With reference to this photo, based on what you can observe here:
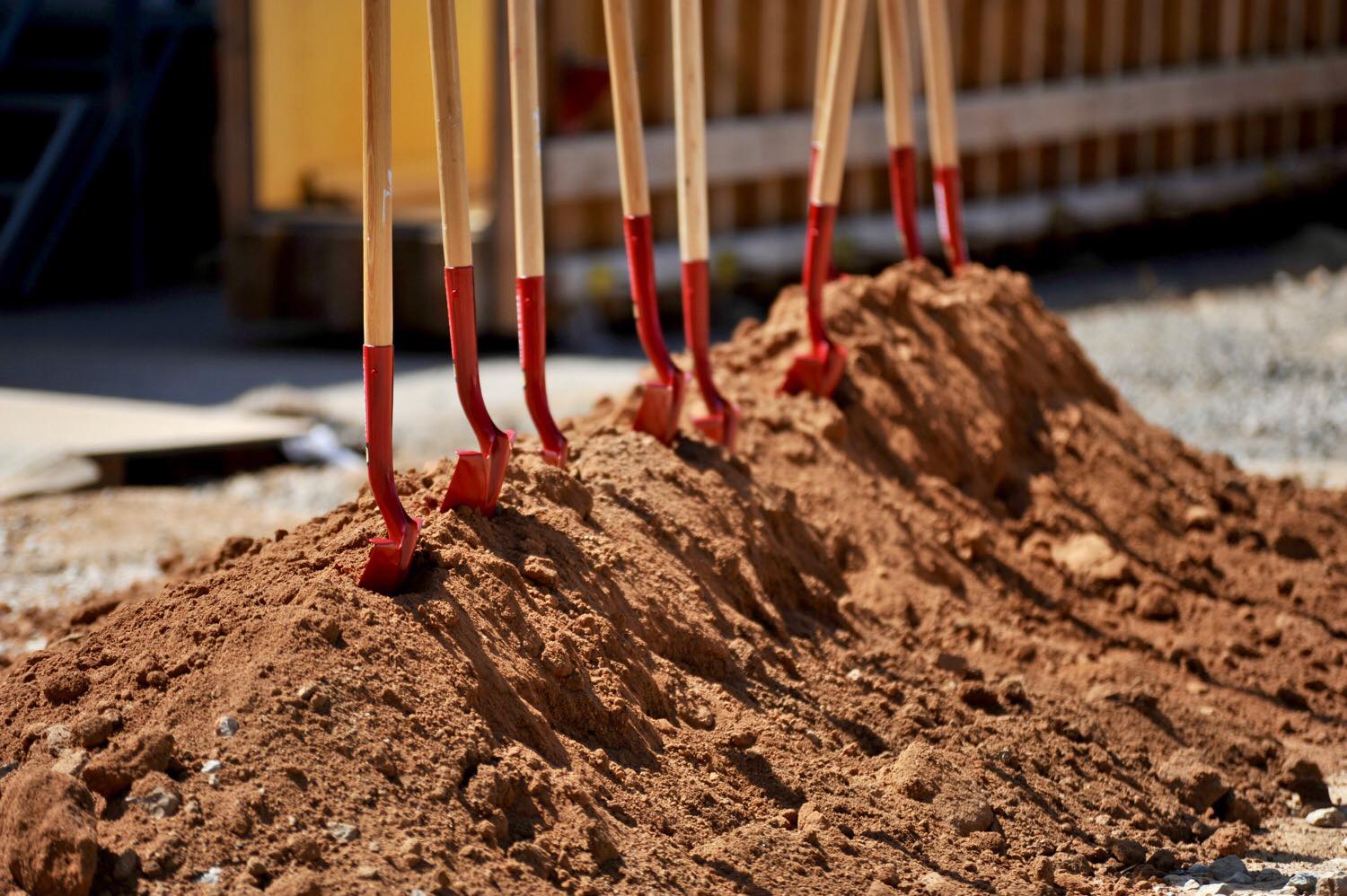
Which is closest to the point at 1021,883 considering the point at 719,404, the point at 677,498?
the point at 677,498

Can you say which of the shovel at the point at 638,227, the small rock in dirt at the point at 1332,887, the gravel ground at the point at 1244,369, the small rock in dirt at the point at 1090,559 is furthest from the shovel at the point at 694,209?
the gravel ground at the point at 1244,369

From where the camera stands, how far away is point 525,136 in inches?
142

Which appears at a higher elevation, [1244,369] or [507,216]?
[507,216]

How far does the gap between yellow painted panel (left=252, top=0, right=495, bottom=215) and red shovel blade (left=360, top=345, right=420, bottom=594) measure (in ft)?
20.0

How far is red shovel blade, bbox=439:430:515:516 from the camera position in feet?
10.9

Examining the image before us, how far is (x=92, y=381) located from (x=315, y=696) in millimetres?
5808

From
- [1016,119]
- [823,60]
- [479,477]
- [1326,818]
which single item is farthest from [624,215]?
[1016,119]

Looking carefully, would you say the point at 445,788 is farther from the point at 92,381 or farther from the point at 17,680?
the point at 92,381

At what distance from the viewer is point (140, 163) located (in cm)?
1091

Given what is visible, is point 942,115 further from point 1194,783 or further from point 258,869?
point 258,869

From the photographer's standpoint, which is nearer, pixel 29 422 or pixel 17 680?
pixel 17 680

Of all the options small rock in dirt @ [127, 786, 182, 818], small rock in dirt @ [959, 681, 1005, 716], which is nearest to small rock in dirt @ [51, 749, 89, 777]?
small rock in dirt @ [127, 786, 182, 818]

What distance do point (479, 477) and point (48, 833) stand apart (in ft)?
3.47

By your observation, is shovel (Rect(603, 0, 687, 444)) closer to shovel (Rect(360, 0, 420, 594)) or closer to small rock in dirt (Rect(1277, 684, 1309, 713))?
shovel (Rect(360, 0, 420, 594))
